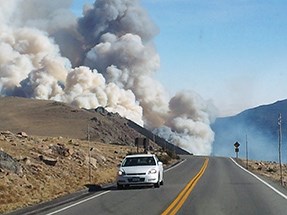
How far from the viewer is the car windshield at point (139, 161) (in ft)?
93.4

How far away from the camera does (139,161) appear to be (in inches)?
1134

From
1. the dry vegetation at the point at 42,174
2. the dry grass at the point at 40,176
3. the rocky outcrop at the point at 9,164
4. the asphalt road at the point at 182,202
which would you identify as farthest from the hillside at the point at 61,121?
the asphalt road at the point at 182,202

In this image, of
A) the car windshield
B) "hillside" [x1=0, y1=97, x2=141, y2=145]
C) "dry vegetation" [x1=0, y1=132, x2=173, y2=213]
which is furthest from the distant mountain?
the car windshield

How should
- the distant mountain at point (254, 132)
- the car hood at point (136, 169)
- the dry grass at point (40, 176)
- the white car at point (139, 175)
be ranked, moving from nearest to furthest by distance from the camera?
the dry grass at point (40, 176)
the white car at point (139, 175)
the car hood at point (136, 169)
the distant mountain at point (254, 132)

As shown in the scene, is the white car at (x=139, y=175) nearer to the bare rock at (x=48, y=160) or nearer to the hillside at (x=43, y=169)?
the hillside at (x=43, y=169)

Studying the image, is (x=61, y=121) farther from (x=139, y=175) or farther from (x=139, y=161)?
(x=139, y=175)

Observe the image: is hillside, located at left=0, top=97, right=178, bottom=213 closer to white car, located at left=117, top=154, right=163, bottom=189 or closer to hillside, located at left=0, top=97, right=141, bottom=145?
white car, located at left=117, top=154, right=163, bottom=189

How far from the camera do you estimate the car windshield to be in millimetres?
28469

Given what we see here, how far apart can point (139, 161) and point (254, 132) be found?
122 meters

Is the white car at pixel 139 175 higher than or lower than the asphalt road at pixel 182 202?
higher

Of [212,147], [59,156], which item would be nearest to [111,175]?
[59,156]

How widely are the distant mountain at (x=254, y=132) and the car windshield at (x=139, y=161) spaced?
10388 cm

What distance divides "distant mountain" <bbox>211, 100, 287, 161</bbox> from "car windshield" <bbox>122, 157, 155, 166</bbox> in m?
104

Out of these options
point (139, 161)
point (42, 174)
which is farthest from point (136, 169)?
point (42, 174)
